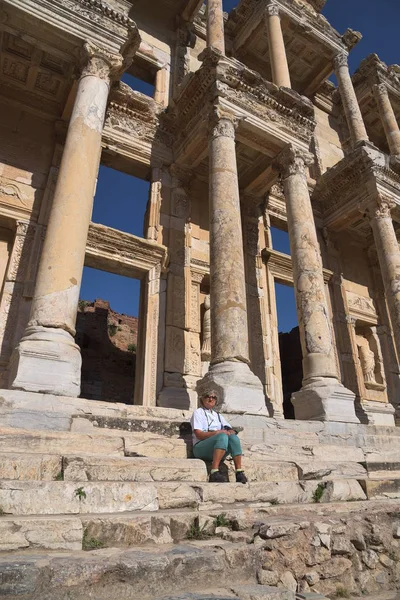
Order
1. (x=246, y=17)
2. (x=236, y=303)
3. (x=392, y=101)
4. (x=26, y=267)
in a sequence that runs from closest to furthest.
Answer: (x=236, y=303) → (x=26, y=267) → (x=246, y=17) → (x=392, y=101)

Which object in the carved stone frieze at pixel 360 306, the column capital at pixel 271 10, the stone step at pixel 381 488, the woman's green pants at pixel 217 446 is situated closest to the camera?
the woman's green pants at pixel 217 446

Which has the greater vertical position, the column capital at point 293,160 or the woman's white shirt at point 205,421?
the column capital at point 293,160

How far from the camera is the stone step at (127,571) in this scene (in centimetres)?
231

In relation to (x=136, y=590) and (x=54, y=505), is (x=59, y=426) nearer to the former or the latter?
(x=54, y=505)

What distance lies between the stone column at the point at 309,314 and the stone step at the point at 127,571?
6385mm

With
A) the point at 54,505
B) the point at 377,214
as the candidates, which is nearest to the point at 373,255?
the point at 377,214

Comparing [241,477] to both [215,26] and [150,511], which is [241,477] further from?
[215,26]

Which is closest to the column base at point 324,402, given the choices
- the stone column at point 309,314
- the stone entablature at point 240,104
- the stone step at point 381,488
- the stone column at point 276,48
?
the stone column at point 309,314

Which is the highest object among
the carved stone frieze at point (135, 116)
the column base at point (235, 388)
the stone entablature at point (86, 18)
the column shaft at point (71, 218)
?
the carved stone frieze at point (135, 116)

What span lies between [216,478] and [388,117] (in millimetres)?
18548

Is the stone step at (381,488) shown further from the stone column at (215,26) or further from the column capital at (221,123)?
the stone column at (215,26)

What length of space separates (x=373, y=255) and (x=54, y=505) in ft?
57.1

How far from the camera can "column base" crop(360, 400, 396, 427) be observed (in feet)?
45.3

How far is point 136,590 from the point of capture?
98.8 inches
